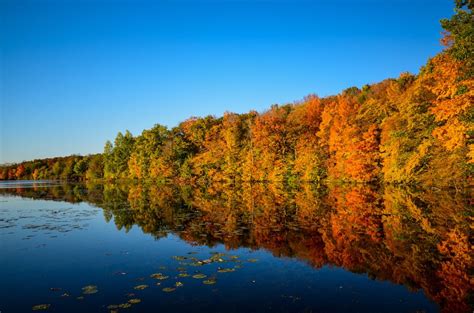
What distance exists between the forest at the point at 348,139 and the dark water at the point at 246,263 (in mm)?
10371

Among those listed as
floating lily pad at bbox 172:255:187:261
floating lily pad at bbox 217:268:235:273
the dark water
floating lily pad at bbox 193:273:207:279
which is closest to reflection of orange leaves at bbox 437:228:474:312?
the dark water

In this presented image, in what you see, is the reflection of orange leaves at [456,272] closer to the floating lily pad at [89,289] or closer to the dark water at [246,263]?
the dark water at [246,263]

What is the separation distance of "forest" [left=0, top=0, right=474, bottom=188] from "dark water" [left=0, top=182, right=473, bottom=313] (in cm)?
1037

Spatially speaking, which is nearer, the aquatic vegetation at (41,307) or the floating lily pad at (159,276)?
the aquatic vegetation at (41,307)

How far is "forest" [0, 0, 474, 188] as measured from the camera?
24672 millimetres

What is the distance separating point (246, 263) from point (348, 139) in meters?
40.0

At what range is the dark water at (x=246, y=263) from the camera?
8.02m

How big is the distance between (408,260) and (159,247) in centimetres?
939

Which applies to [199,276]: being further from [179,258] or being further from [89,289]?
[89,289]

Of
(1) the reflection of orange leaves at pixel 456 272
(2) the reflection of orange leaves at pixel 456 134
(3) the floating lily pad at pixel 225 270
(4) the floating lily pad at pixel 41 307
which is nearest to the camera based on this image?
(4) the floating lily pad at pixel 41 307

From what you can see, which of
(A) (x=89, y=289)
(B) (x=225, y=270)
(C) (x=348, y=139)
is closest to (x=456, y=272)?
(B) (x=225, y=270)

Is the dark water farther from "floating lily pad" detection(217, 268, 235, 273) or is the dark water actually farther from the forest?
the forest

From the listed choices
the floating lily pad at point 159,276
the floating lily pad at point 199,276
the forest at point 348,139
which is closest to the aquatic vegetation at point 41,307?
the floating lily pad at point 159,276

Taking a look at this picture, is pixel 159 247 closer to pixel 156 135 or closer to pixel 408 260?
pixel 408 260
